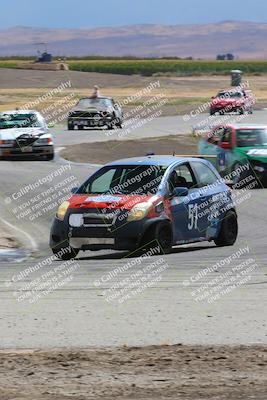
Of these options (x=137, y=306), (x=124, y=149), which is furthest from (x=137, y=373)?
(x=124, y=149)

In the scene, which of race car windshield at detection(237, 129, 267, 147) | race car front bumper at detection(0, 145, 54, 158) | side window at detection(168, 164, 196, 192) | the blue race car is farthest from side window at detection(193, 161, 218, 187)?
race car front bumper at detection(0, 145, 54, 158)

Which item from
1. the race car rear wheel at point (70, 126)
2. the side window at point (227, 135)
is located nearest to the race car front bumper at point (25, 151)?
the side window at point (227, 135)

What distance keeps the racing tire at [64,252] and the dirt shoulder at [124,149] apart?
742 inches

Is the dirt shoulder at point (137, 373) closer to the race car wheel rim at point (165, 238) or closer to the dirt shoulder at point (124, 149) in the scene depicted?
the race car wheel rim at point (165, 238)

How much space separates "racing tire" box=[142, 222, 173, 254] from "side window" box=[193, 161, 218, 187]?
1.29 meters

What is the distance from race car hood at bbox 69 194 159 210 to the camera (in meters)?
14.9

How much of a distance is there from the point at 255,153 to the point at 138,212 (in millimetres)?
11683

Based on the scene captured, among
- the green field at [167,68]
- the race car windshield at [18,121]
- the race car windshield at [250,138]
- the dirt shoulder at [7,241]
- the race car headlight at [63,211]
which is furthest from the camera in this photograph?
the green field at [167,68]

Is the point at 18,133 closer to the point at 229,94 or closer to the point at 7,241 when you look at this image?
the point at 7,241

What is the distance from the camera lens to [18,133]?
33188 mm

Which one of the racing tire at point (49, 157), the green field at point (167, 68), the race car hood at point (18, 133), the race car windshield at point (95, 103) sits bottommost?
the green field at point (167, 68)

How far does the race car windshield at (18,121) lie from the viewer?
1347 inches

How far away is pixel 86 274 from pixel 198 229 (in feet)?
11.7

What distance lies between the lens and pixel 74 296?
10.9m
